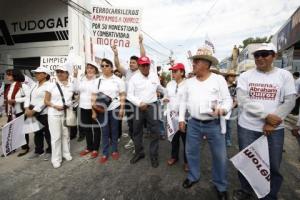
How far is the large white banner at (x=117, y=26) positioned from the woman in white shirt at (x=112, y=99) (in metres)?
1.13

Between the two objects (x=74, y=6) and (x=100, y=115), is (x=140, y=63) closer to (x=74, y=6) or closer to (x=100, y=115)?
(x=100, y=115)

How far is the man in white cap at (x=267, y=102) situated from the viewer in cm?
265

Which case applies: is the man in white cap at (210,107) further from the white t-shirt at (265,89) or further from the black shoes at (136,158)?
the black shoes at (136,158)

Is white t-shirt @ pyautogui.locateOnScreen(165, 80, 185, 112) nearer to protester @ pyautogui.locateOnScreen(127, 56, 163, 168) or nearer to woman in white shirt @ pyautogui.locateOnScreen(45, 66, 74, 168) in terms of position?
protester @ pyautogui.locateOnScreen(127, 56, 163, 168)

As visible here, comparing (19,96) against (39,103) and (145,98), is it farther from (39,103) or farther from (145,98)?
(145,98)

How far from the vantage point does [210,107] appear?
120 inches

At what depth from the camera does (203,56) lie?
3137 millimetres

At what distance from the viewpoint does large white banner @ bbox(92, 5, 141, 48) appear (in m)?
5.38

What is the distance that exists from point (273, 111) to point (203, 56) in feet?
3.60

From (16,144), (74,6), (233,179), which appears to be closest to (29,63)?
(74,6)

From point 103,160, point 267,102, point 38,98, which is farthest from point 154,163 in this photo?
point 38,98

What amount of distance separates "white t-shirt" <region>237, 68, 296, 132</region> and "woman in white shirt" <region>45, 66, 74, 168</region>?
317 centimetres

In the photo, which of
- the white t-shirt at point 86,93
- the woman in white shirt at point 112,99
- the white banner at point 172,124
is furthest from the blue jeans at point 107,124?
the white banner at point 172,124

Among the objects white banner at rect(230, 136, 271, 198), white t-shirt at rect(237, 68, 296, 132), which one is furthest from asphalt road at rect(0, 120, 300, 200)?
white t-shirt at rect(237, 68, 296, 132)
